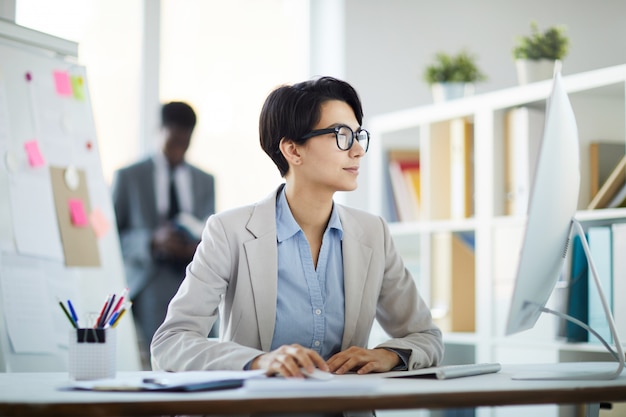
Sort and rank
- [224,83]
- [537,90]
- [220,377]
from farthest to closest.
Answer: [224,83], [537,90], [220,377]

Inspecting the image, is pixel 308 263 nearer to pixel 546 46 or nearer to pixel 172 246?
pixel 546 46

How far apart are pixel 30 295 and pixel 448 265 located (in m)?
1.59

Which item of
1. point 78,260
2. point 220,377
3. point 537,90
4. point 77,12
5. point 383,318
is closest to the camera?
point 220,377

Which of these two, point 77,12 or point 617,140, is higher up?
point 77,12

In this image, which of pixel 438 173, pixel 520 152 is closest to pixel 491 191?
pixel 520 152

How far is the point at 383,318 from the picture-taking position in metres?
1.93

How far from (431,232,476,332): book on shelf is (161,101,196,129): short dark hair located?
1.43 meters

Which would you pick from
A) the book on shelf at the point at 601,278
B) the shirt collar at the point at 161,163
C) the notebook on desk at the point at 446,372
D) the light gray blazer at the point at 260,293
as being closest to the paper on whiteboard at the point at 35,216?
the light gray blazer at the point at 260,293

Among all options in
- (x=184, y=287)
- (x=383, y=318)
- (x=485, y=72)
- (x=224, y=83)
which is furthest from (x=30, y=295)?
(x=485, y=72)

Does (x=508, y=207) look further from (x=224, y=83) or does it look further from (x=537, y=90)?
(x=224, y=83)

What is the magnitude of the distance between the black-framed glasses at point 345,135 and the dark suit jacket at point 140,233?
A: 2.14 m

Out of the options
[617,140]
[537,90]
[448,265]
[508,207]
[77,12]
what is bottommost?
[448,265]

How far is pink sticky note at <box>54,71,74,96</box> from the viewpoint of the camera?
2611 mm

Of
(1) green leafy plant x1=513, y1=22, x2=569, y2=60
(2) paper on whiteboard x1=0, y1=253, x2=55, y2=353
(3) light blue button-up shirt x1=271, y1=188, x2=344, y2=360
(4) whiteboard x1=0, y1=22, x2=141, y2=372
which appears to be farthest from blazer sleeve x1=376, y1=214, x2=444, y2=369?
(1) green leafy plant x1=513, y1=22, x2=569, y2=60
